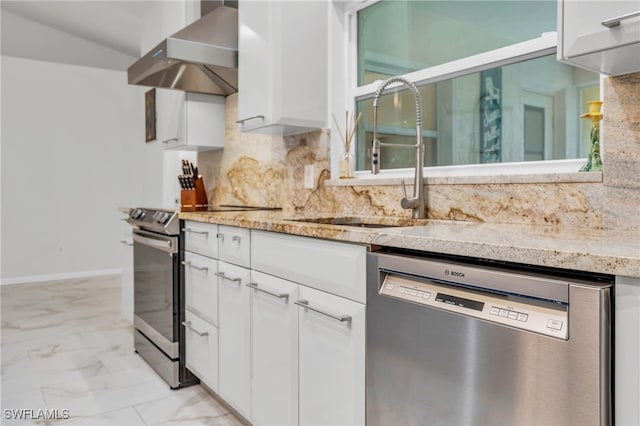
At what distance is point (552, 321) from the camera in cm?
90

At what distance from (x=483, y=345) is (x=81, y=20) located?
5.58 m

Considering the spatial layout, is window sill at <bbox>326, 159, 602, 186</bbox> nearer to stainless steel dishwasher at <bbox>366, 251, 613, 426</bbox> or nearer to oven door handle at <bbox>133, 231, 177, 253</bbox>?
stainless steel dishwasher at <bbox>366, 251, 613, 426</bbox>

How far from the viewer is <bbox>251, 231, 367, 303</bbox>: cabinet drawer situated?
4.49ft

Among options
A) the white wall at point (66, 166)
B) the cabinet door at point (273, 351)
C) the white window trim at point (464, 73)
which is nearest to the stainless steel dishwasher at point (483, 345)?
the cabinet door at point (273, 351)

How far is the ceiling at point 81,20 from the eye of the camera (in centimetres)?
472

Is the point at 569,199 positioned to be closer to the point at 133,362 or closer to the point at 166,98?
the point at 133,362

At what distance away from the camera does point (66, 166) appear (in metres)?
5.72

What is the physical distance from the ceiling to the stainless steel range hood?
189cm

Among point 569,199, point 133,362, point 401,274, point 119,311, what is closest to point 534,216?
point 569,199

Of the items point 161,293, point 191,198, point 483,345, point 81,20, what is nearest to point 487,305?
point 483,345

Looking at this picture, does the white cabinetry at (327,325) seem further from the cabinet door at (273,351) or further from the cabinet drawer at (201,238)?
the cabinet drawer at (201,238)

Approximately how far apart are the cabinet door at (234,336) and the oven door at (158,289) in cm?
46

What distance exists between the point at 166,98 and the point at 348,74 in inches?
67.5

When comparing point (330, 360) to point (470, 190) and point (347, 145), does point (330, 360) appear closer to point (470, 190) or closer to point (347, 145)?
point (470, 190)
